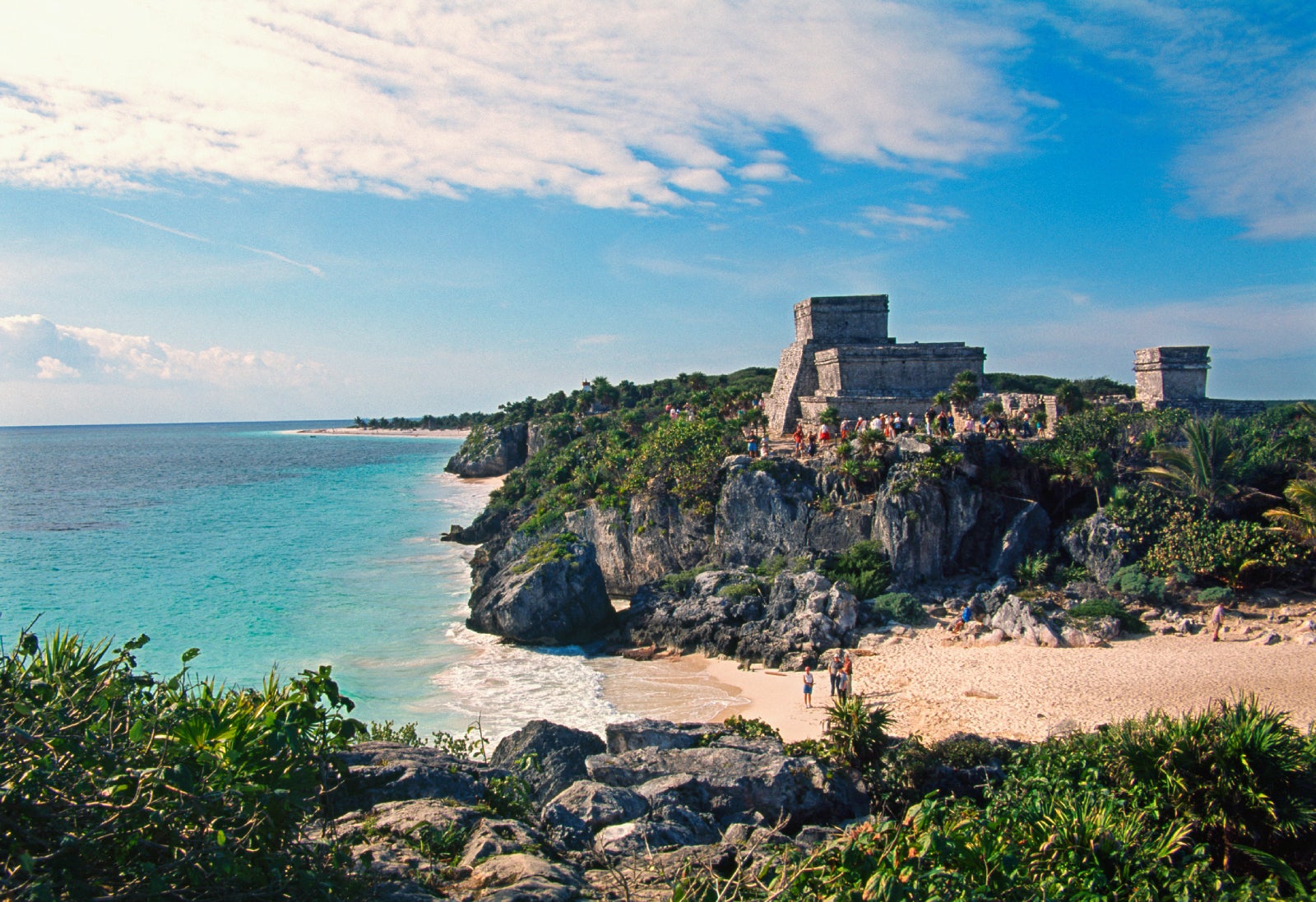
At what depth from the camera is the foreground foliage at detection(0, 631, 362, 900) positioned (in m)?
3.44

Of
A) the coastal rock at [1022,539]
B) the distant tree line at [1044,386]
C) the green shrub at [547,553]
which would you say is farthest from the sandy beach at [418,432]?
the coastal rock at [1022,539]

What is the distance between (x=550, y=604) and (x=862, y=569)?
8498mm

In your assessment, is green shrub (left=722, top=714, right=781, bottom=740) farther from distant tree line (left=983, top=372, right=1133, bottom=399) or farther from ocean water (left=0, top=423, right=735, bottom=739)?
distant tree line (left=983, top=372, right=1133, bottom=399)

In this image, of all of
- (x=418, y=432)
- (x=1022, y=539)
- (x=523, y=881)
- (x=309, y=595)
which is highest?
(x=418, y=432)

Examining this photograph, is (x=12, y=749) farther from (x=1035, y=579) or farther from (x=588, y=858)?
(x=1035, y=579)

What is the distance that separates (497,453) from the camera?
60.7 meters

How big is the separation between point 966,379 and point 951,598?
8994mm

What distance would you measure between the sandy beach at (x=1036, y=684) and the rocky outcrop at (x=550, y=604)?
411 centimetres

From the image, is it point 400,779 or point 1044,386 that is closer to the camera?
point 400,779

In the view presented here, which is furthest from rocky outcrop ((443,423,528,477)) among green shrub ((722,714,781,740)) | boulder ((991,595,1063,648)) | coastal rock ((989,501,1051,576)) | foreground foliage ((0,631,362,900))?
foreground foliage ((0,631,362,900))

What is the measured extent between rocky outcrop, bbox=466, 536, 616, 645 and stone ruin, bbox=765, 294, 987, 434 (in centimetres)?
1075

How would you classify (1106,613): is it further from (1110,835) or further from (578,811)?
(578,811)

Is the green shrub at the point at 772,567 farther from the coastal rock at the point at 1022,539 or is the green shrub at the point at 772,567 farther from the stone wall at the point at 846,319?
the stone wall at the point at 846,319

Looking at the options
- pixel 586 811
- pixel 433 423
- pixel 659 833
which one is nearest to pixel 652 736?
pixel 586 811
